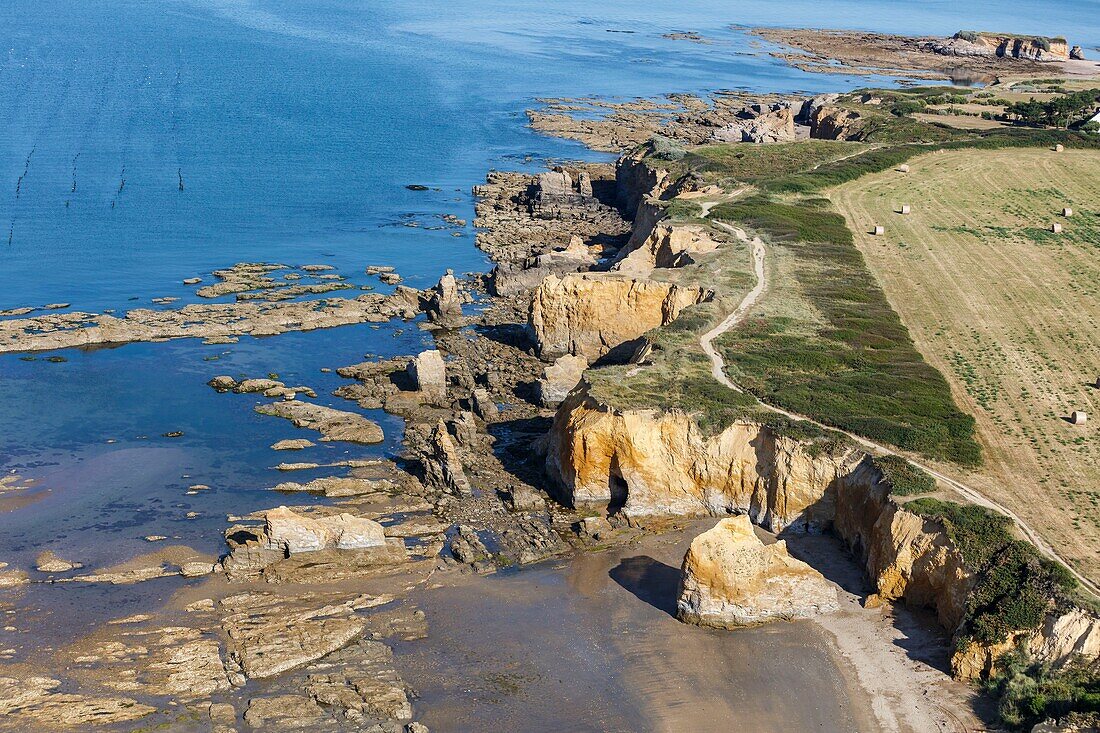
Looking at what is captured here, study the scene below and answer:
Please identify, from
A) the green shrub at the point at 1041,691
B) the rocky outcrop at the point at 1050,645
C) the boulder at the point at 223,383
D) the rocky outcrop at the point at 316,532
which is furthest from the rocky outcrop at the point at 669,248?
the green shrub at the point at 1041,691

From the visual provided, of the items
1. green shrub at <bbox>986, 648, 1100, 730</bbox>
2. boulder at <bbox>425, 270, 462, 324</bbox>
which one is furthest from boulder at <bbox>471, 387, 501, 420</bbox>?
green shrub at <bbox>986, 648, 1100, 730</bbox>

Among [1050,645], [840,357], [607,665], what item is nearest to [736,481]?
[840,357]

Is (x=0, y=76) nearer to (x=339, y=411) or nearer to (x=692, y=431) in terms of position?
(x=339, y=411)

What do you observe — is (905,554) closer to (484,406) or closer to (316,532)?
(316,532)

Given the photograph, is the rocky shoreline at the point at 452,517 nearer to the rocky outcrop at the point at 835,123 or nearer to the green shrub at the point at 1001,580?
the green shrub at the point at 1001,580

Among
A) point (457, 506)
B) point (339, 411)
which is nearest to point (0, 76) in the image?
point (339, 411)
